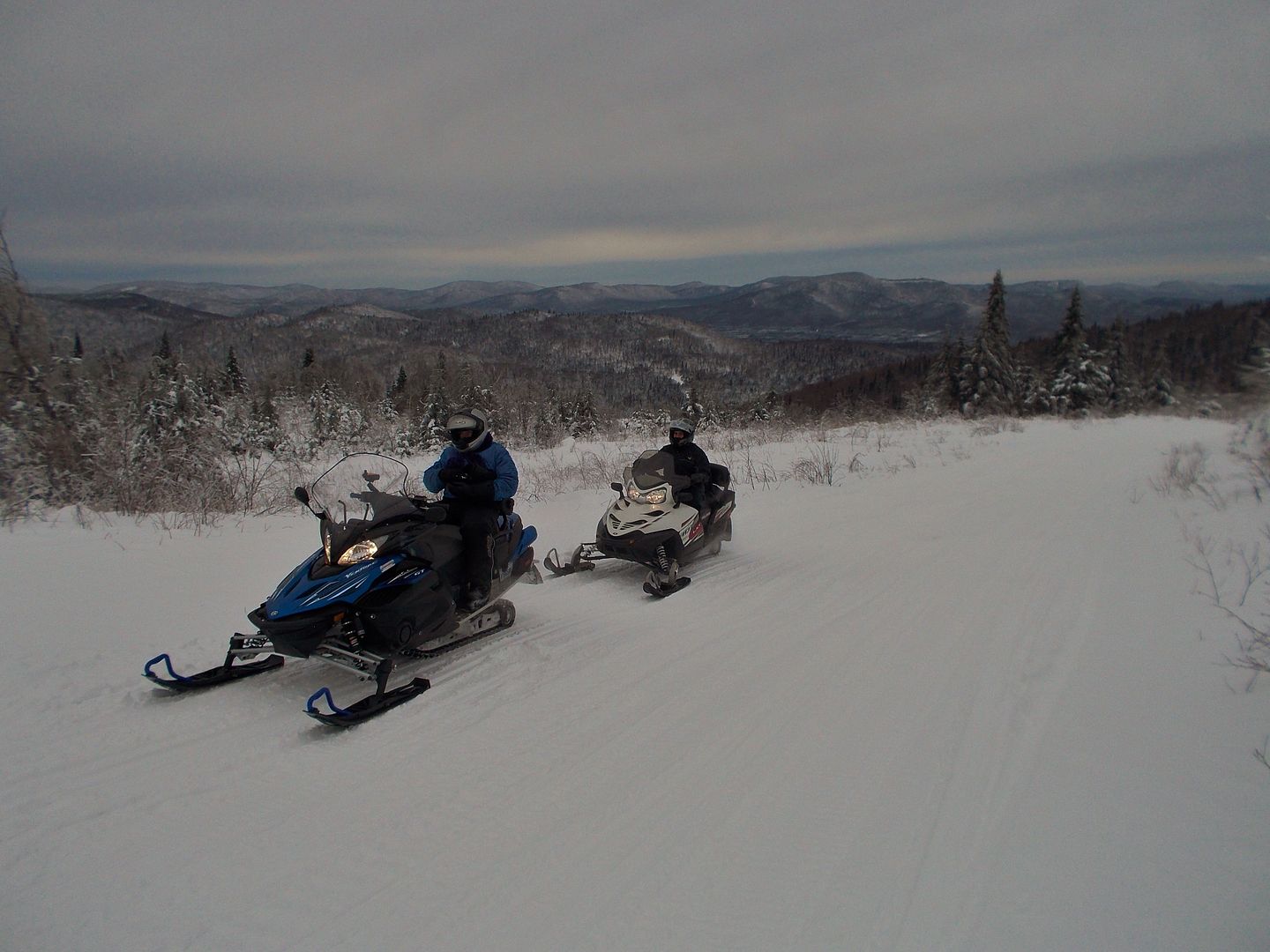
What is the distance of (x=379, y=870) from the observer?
7.80ft

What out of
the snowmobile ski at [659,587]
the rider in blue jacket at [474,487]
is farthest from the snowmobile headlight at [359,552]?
the snowmobile ski at [659,587]

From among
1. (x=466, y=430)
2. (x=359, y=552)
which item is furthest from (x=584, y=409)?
(x=359, y=552)

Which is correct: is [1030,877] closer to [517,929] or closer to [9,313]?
[517,929]

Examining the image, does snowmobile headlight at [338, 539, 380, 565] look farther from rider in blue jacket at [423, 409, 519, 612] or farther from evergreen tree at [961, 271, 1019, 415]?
evergreen tree at [961, 271, 1019, 415]

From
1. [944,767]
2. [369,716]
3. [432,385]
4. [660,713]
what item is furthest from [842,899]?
[432,385]

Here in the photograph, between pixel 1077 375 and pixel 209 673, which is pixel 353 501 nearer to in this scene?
pixel 209 673

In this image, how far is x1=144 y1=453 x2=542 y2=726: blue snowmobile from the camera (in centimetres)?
353

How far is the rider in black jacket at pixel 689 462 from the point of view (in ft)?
22.0

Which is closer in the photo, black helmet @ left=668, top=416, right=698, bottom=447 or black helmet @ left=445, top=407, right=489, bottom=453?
black helmet @ left=445, top=407, right=489, bottom=453

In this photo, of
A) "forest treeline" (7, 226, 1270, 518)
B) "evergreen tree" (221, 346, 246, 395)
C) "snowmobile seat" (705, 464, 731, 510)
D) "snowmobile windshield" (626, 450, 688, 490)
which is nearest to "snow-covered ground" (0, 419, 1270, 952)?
"snowmobile windshield" (626, 450, 688, 490)

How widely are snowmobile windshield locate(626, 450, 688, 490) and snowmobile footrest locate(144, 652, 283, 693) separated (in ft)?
11.6

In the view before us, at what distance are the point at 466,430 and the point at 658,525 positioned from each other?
2.15m

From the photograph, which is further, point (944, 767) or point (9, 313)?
point (9, 313)

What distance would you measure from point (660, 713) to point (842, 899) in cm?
151
